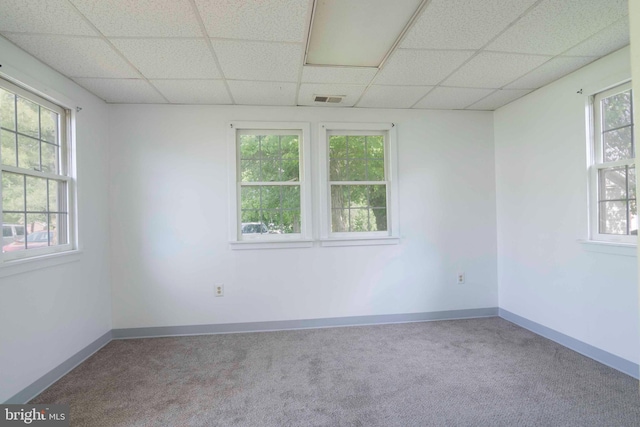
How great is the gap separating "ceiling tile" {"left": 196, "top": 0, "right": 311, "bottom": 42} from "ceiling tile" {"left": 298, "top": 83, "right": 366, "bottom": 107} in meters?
0.76

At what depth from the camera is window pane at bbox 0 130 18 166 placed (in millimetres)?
2031

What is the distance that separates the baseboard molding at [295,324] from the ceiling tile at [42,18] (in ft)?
8.79

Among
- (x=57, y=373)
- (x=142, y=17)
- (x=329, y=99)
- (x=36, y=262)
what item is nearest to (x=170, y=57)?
(x=142, y=17)

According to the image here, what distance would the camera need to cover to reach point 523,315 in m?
3.25

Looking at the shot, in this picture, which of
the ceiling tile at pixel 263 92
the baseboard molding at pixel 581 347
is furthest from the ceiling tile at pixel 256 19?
the baseboard molding at pixel 581 347

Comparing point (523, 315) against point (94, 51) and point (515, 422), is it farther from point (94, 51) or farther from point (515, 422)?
point (94, 51)

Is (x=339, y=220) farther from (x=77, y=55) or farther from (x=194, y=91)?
(x=77, y=55)

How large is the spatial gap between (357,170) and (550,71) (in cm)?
195

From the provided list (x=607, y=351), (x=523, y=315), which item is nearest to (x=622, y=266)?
(x=607, y=351)

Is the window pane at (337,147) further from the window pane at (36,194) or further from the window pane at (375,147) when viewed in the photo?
the window pane at (36,194)

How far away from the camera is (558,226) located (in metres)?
2.83

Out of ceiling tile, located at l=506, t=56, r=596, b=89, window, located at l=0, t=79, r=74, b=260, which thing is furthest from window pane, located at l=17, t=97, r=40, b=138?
ceiling tile, located at l=506, t=56, r=596, b=89

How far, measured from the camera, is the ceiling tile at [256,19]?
5.65 feet

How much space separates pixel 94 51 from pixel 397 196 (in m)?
3.00
